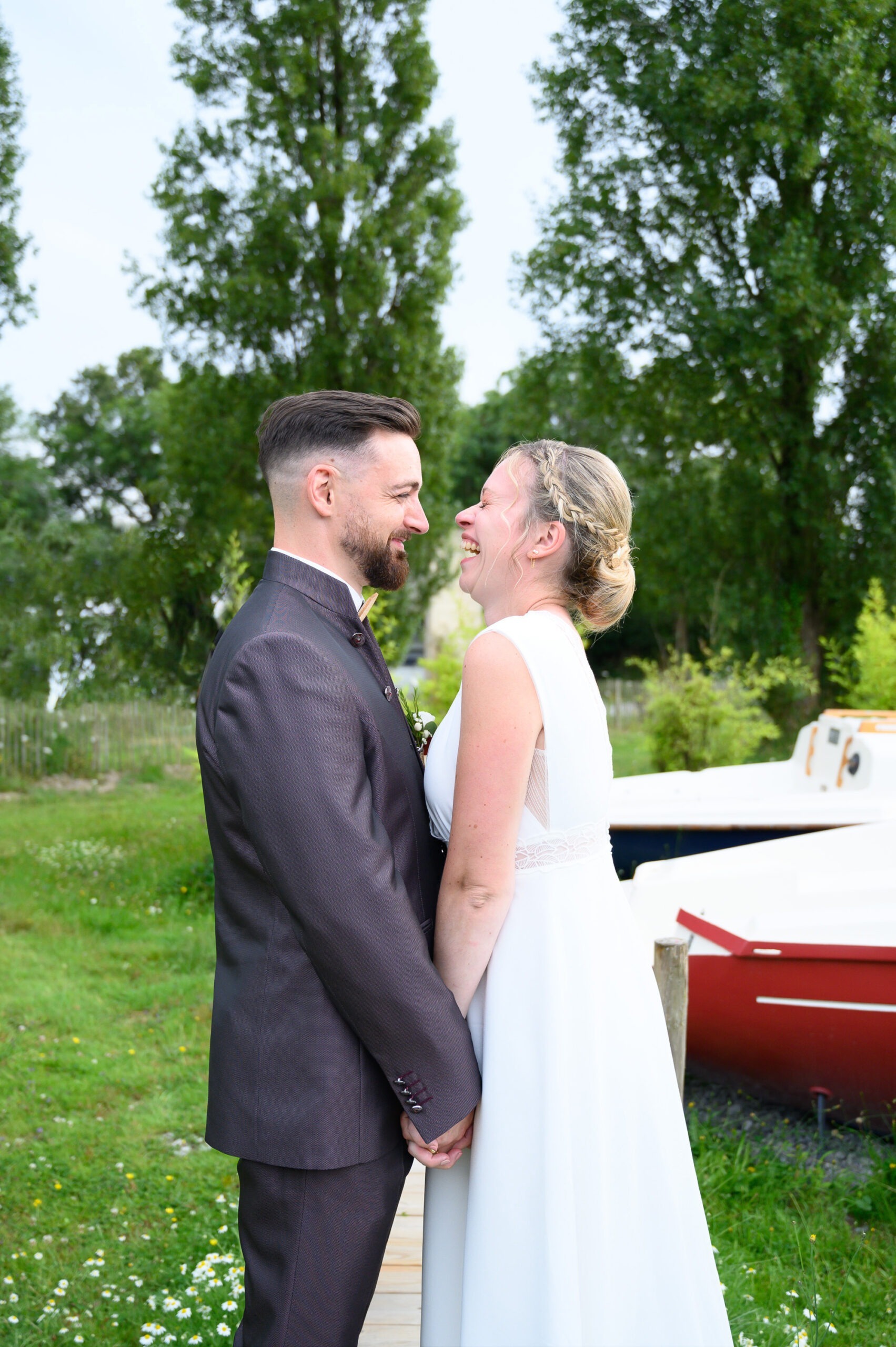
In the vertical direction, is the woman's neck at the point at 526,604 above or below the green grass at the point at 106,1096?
above

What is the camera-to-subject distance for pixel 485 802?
1907 mm

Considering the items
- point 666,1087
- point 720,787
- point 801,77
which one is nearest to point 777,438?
point 801,77

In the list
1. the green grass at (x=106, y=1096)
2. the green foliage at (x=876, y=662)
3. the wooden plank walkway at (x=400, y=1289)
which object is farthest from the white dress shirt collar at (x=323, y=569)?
the green foliage at (x=876, y=662)

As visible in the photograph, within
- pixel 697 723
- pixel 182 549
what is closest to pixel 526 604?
pixel 697 723

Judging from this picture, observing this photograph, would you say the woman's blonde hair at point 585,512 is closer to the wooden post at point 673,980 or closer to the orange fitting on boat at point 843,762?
the wooden post at point 673,980

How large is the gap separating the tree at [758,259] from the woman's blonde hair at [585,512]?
14497 mm

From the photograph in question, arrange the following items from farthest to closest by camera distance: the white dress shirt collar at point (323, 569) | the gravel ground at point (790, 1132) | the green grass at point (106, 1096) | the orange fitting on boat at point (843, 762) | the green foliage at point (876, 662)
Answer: the green foliage at point (876, 662)
the orange fitting on boat at point (843, 762)
the gravel ground at point (790, 1132)
the green grass at point (106, 1096)
the white dress shirt collar at point (323, 569)

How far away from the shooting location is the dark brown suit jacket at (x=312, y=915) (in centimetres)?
171

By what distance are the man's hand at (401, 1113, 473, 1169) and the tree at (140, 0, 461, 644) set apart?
13513 mm

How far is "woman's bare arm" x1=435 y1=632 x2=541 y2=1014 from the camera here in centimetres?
191

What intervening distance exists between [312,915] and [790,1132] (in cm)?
416

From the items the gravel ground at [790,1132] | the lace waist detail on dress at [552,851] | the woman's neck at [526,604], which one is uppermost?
the woman's neck at [526,604]

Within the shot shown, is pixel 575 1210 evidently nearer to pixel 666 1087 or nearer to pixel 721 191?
pixel 666 1087

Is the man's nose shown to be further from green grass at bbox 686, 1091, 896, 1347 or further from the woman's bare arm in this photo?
green grass at bbox 686, 1091, 896, 1347
